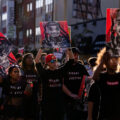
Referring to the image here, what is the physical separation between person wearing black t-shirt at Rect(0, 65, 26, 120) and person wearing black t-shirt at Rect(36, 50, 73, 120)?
431 millimetres

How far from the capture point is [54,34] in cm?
828

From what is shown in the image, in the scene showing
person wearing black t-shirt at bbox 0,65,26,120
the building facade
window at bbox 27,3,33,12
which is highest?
window at bbox 27,3,33,12

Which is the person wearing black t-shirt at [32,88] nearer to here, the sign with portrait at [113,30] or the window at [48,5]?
the sign with portrait at [113,30]

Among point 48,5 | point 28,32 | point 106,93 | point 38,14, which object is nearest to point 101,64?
point 106,93

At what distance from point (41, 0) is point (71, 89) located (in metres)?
42.1

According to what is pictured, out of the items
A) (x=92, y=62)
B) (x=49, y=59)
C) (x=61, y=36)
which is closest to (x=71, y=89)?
(x=49, y=59)

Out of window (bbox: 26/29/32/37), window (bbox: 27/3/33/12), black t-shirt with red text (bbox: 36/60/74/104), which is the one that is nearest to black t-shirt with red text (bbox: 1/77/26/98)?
black t-shirt with red text (bbox: 36/60/74/104)

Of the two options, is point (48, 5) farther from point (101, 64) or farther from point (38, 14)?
point (101, 64)

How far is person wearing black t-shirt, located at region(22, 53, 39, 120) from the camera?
19.8ft

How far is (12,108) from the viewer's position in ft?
19.1

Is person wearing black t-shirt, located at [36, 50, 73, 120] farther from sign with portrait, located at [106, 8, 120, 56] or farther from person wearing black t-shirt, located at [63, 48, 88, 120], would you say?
sign with portrait, located at [106, 8, 120, 56]

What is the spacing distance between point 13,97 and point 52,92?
2.34ft

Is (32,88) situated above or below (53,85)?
below

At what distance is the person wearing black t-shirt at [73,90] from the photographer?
20.2ft
